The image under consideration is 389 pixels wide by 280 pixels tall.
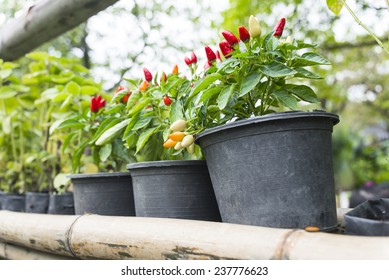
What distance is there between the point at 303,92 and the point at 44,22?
96 centimetres

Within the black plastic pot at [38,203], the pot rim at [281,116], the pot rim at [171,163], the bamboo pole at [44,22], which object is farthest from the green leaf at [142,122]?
the black plastic pot at [38,203]

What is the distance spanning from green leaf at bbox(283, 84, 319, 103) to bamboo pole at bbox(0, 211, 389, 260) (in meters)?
0.31

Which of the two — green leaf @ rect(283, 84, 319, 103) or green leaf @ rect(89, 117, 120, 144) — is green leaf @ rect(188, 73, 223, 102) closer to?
green leaf @ rect(283, 84, 319, 103)

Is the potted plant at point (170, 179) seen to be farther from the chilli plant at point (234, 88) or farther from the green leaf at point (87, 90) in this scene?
the green leaf at point (87, 90)

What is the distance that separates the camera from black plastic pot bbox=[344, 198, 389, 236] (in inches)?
20.7

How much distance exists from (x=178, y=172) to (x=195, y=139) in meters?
0.11

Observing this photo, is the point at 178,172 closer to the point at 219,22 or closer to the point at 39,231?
the point at 39,231

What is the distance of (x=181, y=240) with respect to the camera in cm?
61

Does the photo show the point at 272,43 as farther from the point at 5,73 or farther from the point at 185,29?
the point at 185,29

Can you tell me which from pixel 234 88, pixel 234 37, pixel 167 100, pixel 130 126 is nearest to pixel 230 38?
pixel 234 37

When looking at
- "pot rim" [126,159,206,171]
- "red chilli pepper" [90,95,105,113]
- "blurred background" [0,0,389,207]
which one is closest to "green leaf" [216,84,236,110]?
"pot rim" [126,159,206,171]

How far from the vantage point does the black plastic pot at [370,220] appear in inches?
20.7

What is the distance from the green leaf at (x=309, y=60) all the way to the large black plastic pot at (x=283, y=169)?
0.11 meters
